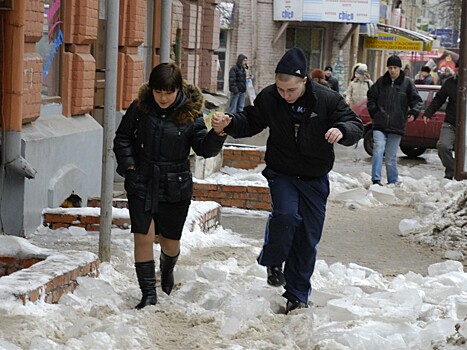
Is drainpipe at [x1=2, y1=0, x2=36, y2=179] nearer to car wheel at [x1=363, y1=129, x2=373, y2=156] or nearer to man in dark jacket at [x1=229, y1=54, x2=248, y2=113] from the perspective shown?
car wheel at [x1=363, y1=129, x2=373, y2=156]

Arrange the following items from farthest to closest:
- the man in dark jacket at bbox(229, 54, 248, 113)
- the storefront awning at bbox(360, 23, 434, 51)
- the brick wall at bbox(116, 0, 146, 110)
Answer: the storefront awning at bbox(360, 23, 434, 51) < the man in dark jacket at bbox(229, 54, 248, 113) < the brick wall at bbox(116, 0, 146, 110)

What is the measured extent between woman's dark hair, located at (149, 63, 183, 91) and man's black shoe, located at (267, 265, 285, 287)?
1.37 m

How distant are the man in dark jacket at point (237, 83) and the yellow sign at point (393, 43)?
1646cm

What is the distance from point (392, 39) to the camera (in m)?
44.6

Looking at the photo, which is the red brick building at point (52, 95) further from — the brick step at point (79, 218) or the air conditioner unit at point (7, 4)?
the brick step at point (79, 218)

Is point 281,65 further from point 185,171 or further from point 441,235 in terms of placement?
point 441,235

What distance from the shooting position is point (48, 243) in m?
8.85

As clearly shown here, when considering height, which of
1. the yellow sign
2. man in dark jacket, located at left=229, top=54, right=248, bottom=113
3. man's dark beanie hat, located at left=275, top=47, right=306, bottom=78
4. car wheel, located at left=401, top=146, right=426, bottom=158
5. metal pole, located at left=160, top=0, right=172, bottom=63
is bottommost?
car wheel, located at left=401, top=146, right=426, bottom=158

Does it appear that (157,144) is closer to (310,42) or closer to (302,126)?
(302,126)

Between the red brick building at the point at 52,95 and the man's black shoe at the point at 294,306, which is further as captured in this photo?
the red brick building at the point at 52,95

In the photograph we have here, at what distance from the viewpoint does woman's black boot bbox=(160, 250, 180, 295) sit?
7.10 metres

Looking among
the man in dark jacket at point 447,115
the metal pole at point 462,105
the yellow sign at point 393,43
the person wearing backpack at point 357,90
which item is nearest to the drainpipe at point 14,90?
the metal pole at point 462,105

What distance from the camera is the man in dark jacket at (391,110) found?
48.3 feet

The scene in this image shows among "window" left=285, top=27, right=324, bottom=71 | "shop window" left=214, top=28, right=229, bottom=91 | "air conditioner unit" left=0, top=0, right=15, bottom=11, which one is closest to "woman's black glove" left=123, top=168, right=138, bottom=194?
"air conditioner unit" left=0, top=0, right=15, bottom=11
